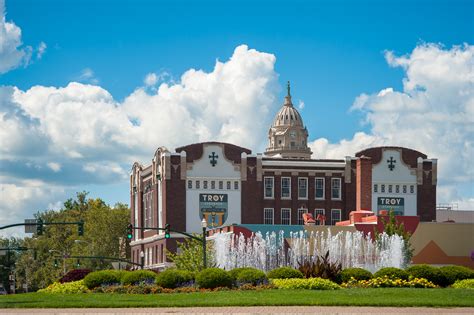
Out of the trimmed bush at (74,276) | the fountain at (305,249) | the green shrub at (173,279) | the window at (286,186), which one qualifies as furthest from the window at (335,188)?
the green shrub at (173,279)

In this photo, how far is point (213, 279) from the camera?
43.2m

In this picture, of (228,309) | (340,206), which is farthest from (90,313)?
(340,206)

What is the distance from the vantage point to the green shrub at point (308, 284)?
4206cm

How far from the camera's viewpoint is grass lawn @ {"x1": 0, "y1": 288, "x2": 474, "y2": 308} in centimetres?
3375

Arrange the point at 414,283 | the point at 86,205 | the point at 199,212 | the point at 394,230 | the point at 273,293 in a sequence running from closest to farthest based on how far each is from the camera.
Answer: the point at 273,293
the point at 414,283
the point at 394,230
the point at 199,212
the point at 86,205

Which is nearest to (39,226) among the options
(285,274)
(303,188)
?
(285,274)

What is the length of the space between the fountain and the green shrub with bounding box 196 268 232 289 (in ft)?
87.7

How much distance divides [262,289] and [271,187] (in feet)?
204

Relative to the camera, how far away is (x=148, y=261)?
4309 inches

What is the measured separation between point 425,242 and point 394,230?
11.3 metres

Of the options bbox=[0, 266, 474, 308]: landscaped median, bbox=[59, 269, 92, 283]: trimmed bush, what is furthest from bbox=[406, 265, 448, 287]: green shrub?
bbox=[59, 269, 92, 283]: trimmed bush

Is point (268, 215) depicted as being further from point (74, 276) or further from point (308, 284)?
point (308, 284)

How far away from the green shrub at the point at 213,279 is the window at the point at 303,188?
61.1 m

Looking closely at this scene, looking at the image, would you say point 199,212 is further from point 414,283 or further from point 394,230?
point 414,283
